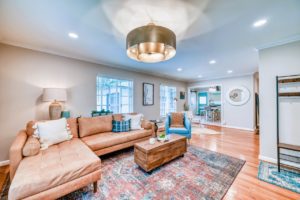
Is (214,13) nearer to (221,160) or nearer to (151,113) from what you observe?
(221,160)

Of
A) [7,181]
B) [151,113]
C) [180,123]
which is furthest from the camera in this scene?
[151,113]

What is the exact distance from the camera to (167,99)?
6.58 metres

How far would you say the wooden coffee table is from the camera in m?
2.12

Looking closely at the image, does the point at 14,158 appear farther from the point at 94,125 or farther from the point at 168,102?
the point at 168,102

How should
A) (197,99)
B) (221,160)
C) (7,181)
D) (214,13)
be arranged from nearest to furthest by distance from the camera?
(214,13) → (7,181) → (221,160) → (197,99)

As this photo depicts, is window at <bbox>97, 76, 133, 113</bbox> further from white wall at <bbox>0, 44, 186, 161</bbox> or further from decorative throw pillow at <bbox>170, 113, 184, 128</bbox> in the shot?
decorative throw pillow at <bbox>170, 113, 184, 128</bbox>

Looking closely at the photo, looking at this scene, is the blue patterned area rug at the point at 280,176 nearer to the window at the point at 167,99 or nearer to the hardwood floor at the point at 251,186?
the hardwood floor at the point at 251,186

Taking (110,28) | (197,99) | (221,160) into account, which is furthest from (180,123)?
(197,99)

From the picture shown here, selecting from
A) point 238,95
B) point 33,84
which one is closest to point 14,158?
point 33,84

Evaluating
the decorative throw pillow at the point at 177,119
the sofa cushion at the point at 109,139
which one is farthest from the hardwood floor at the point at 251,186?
the sofa cushion at the point at 109,139

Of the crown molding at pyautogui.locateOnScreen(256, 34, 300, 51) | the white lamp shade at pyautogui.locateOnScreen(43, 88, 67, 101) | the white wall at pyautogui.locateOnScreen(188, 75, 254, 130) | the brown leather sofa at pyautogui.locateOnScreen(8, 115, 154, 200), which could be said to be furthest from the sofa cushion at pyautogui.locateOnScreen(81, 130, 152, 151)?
the white wall at pyautogui.locateOnScreen(188, 75, 254, 130)

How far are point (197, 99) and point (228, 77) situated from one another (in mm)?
5450

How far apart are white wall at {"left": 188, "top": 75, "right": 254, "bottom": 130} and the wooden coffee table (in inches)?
174

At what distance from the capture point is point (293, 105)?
93.7 inches
